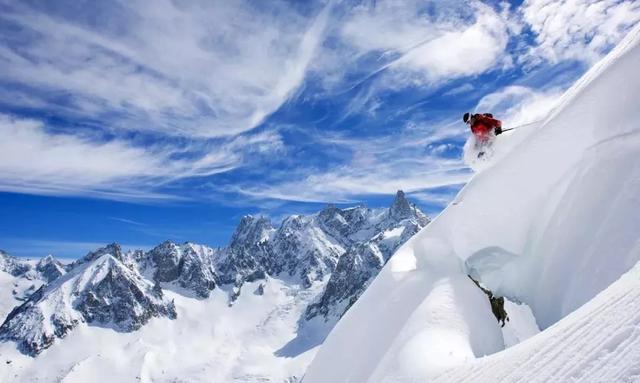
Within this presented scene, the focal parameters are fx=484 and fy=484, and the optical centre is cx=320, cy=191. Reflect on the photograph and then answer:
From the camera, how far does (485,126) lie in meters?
17.6

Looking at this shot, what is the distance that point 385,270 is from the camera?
15.3 meters

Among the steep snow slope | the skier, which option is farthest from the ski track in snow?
the skier

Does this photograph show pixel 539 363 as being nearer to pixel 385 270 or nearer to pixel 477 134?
pixel 385 270

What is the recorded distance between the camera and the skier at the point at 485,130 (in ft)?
57.2

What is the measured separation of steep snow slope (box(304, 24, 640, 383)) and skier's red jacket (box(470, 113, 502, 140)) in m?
1.74

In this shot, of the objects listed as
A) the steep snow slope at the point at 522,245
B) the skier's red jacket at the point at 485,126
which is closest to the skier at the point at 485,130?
the skier's red jacket at the point at 485,126

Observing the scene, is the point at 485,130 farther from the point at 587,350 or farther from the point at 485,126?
the point at 587,350

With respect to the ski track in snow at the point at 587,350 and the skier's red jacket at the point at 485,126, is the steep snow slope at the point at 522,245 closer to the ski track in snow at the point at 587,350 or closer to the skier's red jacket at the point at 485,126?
the skier's red jacket at the point at 485,126

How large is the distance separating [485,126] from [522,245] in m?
5.40

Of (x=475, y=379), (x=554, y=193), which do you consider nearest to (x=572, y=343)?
(x=475, y=379)

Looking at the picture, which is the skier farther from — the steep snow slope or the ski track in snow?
the ski track in snow

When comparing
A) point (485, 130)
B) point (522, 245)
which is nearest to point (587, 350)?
point (522, 245)

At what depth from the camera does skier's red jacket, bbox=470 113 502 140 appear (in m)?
17.5

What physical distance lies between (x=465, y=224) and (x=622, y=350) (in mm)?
9285
